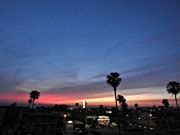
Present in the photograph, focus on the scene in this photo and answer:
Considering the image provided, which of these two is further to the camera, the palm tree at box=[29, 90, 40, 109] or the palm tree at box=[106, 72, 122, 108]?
the palm tree at box=[29, 90, 40, 109]

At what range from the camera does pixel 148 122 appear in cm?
11200

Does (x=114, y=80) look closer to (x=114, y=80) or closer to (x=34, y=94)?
(x=114, y=80)

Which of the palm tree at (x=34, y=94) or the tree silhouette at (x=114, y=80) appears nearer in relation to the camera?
the tree silhouette at (x=114, y=80)

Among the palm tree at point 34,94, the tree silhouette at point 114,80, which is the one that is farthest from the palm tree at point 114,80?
the palm tree at point 34,94

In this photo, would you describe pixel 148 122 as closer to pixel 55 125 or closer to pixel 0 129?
pixel 55 125

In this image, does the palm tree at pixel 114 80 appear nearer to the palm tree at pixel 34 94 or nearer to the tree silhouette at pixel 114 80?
the tree silhouette at pixel 114 80

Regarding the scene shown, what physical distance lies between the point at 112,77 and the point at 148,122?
165ft

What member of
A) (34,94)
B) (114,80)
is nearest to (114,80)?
(114,80)

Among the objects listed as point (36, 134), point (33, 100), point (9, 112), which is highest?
point (33, 100)

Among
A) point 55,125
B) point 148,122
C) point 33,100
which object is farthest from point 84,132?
point 33,100

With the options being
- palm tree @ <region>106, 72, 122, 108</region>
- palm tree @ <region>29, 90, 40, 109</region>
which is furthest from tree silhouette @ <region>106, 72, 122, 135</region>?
palm tree @ <region>29, 90, 40, 109</region>

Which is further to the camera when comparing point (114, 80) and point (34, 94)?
point (34, 94)

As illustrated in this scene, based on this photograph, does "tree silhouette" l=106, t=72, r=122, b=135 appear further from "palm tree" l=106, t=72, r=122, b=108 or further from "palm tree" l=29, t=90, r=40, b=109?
"palm tree" l=29, t=90, r=40, b=109

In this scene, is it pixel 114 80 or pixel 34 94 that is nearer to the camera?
pixel 114 80
